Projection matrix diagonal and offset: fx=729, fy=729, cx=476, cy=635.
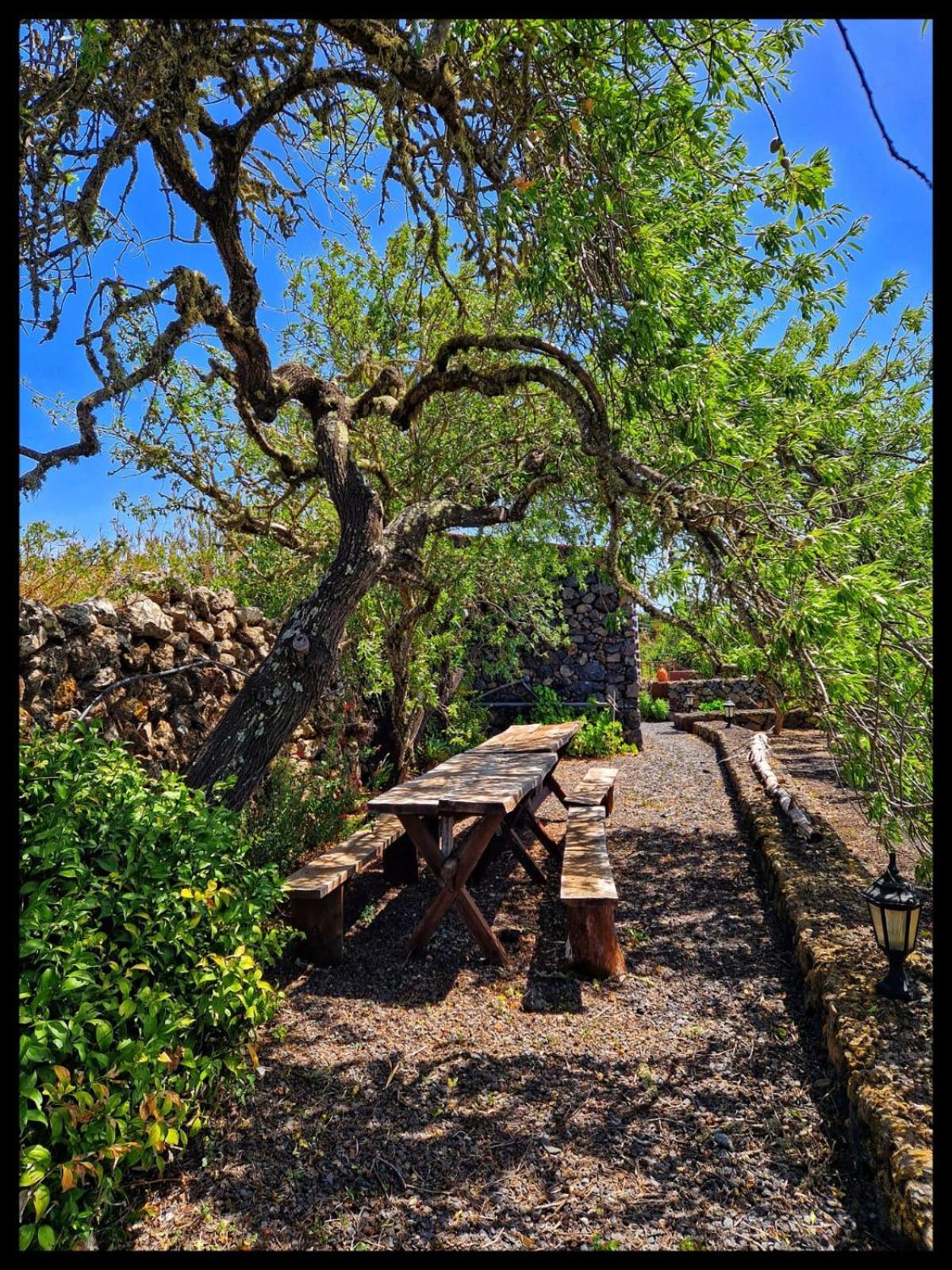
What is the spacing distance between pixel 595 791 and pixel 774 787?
6.46ft

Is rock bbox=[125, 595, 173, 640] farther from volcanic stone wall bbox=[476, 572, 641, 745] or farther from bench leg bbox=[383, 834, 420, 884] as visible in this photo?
volcanic stone wall bbox=[476, 572, 641, 745]

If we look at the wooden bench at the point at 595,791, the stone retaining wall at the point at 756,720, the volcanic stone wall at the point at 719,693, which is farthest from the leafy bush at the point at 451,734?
the volcanic stone wall at the point at 719,693

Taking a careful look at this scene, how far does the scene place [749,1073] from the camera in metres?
2.93

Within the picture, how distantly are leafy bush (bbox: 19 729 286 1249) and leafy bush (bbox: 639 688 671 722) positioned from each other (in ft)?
49.3

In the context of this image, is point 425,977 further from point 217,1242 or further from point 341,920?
point 217,1242

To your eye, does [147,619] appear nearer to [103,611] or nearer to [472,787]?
[103,611]

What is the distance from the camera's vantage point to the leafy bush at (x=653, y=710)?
678 inches

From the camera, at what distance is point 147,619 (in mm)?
4797

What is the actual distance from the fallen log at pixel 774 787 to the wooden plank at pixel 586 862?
1.55 meters

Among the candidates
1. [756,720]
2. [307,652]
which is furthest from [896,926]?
[756,720]

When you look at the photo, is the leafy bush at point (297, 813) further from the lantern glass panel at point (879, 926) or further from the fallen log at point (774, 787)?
the fallen log at point (774, 787)

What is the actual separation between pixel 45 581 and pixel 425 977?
365cm
